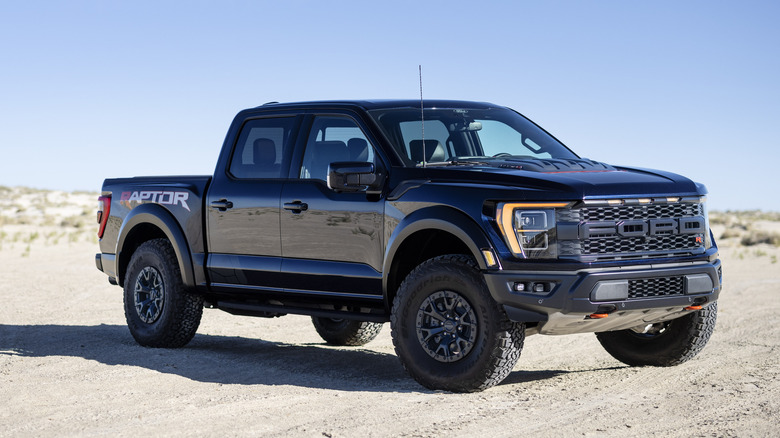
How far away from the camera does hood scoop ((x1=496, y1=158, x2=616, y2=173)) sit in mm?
7289

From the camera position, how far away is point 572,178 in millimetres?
6855

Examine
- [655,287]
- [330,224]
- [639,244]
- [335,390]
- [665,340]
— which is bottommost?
[335,390]

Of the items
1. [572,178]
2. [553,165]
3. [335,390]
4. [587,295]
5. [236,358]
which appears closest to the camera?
[587,295]

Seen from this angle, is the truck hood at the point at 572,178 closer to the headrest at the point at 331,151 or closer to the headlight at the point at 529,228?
the headlight at the point at 529,228

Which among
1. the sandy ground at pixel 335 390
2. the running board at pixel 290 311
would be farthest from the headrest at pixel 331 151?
the sandy ground at pixel 335 390

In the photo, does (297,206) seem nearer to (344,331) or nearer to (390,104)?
(390,104)

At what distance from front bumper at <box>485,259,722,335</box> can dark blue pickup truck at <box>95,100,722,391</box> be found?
0.04ft

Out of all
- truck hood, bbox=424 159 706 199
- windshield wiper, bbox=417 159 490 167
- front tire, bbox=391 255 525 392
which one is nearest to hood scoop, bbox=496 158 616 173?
truck hood, bbox=424 159 706 199

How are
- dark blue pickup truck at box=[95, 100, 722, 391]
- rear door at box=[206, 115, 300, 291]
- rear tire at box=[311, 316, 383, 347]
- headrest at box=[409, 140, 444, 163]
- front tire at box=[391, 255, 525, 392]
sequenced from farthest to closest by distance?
rear tire at box=[311, 316, 383, 347]
rear door at box=[206, 115, 300, 291]
headrest at box=[409, 140, 444, 163]
front tire at box=[391, 255, 525, 392]
dark blue pickup truck at box=[95, 100, 722, 391]

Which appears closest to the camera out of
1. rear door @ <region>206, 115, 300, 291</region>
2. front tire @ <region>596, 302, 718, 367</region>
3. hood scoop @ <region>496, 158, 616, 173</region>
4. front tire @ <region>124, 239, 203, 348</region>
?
hood scoop @ <region>496, 158, 616, 173</region>

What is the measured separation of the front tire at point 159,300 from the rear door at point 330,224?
1.54 m

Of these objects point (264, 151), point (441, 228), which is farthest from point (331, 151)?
point (441, 228)

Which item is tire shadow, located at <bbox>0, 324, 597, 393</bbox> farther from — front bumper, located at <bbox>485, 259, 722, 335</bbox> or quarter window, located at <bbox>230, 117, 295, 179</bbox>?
quarter window, located at <bbox>230, 117, 295, 179</bbox>

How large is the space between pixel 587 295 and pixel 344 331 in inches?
168
